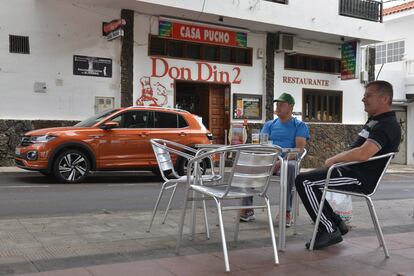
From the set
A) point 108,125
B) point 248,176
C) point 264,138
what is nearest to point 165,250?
point 248,176

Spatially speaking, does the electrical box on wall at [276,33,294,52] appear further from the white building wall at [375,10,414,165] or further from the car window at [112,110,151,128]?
the car window at [112,110,151,128]

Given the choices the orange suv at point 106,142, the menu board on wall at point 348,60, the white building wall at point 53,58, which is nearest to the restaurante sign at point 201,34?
the white building wall at point 53,58

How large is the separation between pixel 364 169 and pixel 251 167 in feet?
3.98

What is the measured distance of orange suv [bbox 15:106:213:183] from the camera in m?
11.2

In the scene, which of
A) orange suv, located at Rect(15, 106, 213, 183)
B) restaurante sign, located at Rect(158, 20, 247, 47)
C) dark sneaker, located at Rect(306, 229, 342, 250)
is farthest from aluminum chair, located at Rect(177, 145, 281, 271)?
restaurante sign, located at Rect(158, 20, 247, 47)

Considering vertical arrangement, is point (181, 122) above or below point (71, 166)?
above

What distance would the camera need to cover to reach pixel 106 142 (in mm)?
11680

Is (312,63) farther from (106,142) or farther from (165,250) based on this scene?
(165,250)

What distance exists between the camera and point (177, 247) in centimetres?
478

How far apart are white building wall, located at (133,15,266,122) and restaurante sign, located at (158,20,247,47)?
0.97 feet

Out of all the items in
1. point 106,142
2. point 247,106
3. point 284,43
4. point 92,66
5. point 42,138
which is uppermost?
point 284,43

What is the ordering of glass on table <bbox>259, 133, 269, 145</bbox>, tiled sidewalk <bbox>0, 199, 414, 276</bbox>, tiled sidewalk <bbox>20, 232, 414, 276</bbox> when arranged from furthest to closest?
glass on table <bbox>259, 133, 269, 145</bbox>
tiled sidewalk <bbox>0, 199, 414, 276</bbox>
tiled sidewalk <bbox>20, 232, 414, 276</bbox>

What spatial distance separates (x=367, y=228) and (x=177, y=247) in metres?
2.76

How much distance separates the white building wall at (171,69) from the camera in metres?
16.4
